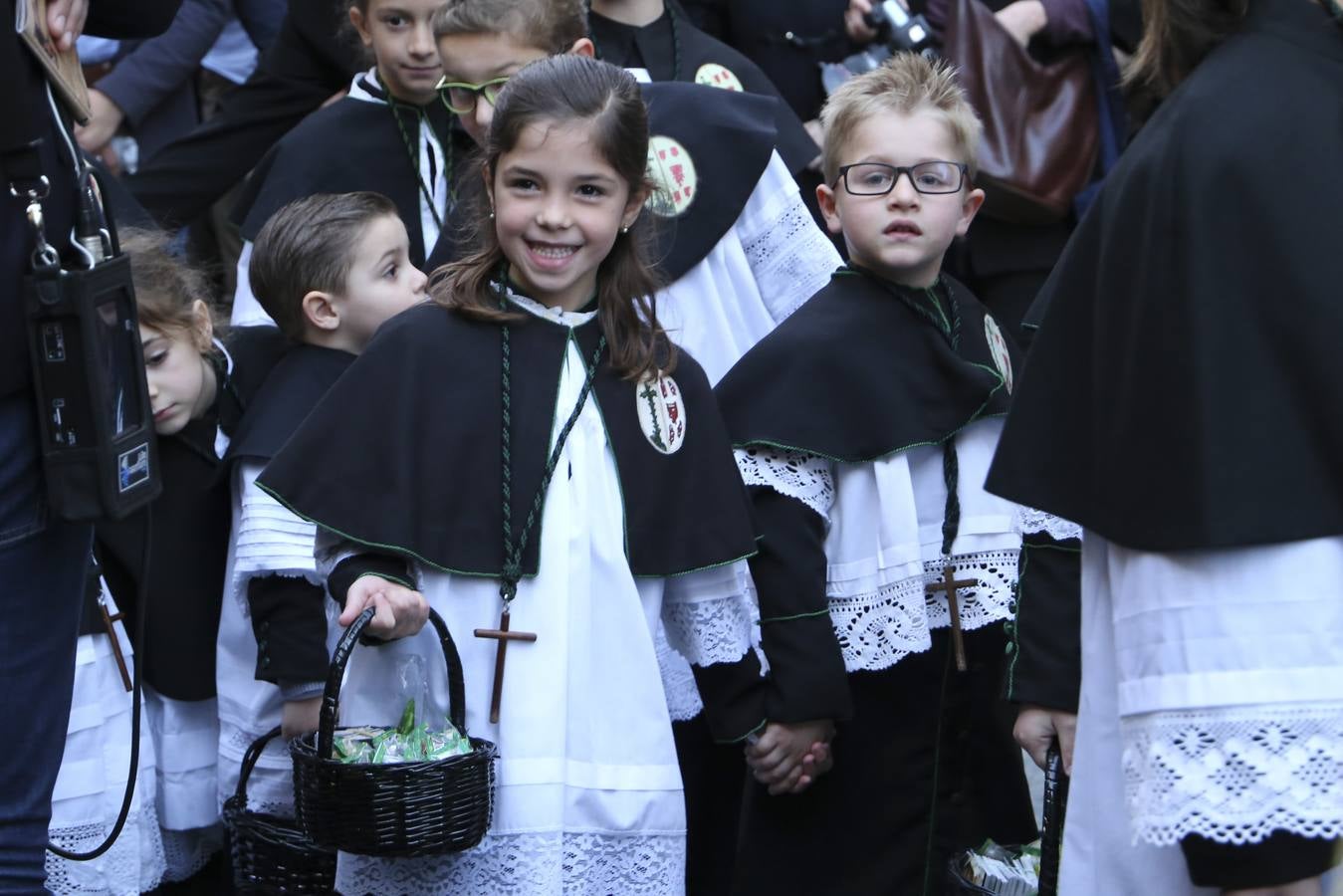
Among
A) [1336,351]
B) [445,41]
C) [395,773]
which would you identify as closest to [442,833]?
[395,773]

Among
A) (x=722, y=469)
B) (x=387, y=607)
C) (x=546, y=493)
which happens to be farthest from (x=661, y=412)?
(x=387, y=607)

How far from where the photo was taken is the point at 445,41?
423 centimetres

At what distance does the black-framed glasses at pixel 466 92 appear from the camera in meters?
4.16

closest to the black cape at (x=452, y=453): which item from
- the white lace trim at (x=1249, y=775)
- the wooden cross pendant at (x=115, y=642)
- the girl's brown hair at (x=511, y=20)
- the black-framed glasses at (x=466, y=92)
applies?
the black-framed glasses at (x=466, y=92)

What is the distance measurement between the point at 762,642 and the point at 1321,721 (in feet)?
5.49

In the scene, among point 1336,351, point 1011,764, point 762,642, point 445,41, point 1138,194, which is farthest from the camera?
point 445,41

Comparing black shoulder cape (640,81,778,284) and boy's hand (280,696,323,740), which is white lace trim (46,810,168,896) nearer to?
boy's hand (280,696,323,740)

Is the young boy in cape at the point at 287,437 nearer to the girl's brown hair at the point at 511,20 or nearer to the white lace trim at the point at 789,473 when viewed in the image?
the girl's brown hair at the point at 511,20

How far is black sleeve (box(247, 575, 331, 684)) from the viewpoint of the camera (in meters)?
3.90

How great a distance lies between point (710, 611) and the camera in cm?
352

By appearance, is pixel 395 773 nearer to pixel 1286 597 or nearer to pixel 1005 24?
pixel 1286 597

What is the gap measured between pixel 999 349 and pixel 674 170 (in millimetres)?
940

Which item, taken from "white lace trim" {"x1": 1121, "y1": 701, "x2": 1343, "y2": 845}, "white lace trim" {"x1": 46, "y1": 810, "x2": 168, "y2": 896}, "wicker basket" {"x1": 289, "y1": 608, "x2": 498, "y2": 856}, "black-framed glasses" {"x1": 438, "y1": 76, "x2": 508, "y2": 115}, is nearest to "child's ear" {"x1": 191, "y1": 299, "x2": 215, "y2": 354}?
"black-framed glasses" {"x1": 438, "y1": 76, "x2": 508, "y2": 115}

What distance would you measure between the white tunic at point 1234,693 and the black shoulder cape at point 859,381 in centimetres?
147
